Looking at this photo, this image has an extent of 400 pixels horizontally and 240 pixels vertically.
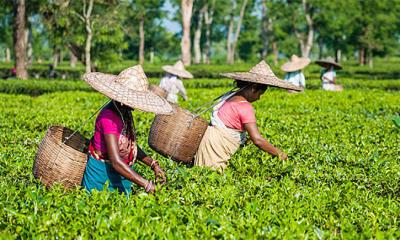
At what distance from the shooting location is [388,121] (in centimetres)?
989

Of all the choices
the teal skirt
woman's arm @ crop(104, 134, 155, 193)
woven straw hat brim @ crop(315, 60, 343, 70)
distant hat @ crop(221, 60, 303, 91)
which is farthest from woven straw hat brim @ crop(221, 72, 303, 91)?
woven straw hat brim @ crop(315, 60, 343, 70)

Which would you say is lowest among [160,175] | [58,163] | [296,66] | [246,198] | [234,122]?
[246,198]

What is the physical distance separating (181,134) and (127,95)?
1701 mm

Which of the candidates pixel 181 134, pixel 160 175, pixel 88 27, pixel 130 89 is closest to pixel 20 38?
pixel 88 27

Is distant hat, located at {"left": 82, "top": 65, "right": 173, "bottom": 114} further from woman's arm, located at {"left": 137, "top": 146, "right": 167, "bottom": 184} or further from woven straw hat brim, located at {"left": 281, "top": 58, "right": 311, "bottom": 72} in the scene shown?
woven straw hat brim, located at {"left": 281, "top": 58, "right": 311, "bottom": 72}

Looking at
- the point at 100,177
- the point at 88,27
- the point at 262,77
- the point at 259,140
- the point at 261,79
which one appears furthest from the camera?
the point at 88,27

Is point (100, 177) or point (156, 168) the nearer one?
point (100, 177)

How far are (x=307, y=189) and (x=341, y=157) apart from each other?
1.64m

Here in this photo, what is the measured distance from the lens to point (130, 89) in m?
4.39

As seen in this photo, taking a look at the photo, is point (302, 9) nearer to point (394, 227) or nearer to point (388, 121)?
point (388, 121)

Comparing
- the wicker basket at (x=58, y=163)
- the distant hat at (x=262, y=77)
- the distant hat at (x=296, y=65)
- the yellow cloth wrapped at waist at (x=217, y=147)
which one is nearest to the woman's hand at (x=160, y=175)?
the wicker basket at (x=58, y=163)

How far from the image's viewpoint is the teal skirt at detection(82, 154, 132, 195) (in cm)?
449

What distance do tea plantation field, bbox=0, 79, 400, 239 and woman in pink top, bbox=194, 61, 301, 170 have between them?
207 mm

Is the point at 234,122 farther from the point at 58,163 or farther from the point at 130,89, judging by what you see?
the point at 58,163
